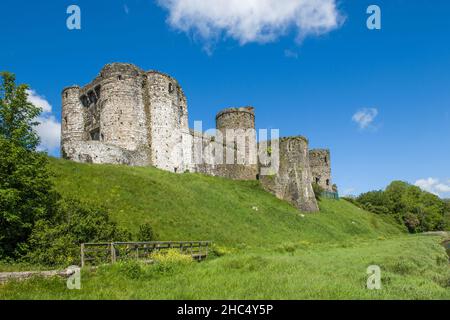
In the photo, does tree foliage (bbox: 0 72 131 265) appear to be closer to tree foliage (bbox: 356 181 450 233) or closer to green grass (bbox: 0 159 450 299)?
green grass (bbox: 0 159 450 299)

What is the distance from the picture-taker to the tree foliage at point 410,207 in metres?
65.5

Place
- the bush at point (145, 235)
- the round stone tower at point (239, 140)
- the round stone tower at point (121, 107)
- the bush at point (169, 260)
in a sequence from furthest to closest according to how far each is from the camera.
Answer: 1. the round stone tower at point (239, 140)
2. the round stone tower at point (121, 107)
3. the bush at point (145, 235)
4. the bush at point (169, 260)

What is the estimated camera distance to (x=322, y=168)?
69188mm

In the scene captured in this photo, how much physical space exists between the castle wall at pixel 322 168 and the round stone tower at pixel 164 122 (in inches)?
1213

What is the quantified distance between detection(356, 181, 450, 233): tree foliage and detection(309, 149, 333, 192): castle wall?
23.8 feet

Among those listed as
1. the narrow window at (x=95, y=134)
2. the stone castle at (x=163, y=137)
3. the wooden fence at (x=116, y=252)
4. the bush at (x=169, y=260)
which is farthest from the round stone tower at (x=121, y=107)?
the bush at (x=169, y=260)

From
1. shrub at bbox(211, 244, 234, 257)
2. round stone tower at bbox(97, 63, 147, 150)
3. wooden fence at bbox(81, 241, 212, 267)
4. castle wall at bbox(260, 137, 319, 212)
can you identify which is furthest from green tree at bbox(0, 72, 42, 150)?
castle wall at bbox(260, 137, 319, 212)

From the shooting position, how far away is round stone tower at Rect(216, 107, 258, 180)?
52000 mm

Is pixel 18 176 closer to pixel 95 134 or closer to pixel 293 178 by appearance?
pixel 95 134

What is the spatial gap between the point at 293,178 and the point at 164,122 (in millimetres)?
16600

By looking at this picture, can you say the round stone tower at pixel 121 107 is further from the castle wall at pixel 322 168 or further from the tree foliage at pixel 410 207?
the tree foliage at pixel 410 207

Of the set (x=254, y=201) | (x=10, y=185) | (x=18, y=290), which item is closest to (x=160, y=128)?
(x=254, y=201)
